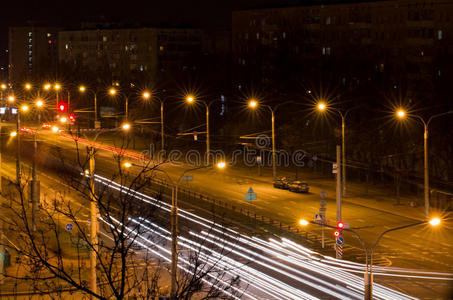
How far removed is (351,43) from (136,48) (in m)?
51.3

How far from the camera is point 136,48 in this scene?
113812 mm

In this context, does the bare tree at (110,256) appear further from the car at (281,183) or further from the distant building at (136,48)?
the distant building at (136,48)

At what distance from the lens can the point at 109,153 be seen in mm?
60562

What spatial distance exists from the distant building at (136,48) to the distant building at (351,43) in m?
29.3

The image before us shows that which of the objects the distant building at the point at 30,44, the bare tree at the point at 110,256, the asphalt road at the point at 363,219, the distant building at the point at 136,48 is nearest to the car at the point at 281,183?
the asphalt road at the point at 363,219

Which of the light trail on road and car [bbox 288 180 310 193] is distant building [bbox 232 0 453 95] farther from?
the light trail on road

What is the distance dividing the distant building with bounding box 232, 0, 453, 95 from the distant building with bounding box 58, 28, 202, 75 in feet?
96.0

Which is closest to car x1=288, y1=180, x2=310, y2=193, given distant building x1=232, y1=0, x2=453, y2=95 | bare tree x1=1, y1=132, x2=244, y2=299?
bare tree x1=1, y1=132, x2=244, y2=299

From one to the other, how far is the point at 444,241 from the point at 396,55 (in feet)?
128

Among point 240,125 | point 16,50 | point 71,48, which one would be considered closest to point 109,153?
point 240,125

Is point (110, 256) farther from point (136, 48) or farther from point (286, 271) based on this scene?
point (136, 48)

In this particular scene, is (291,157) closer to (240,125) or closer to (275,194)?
(240,125)

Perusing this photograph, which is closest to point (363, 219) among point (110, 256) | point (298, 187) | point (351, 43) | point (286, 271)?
point (298, 187)

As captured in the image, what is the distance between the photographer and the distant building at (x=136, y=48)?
11243 cm
